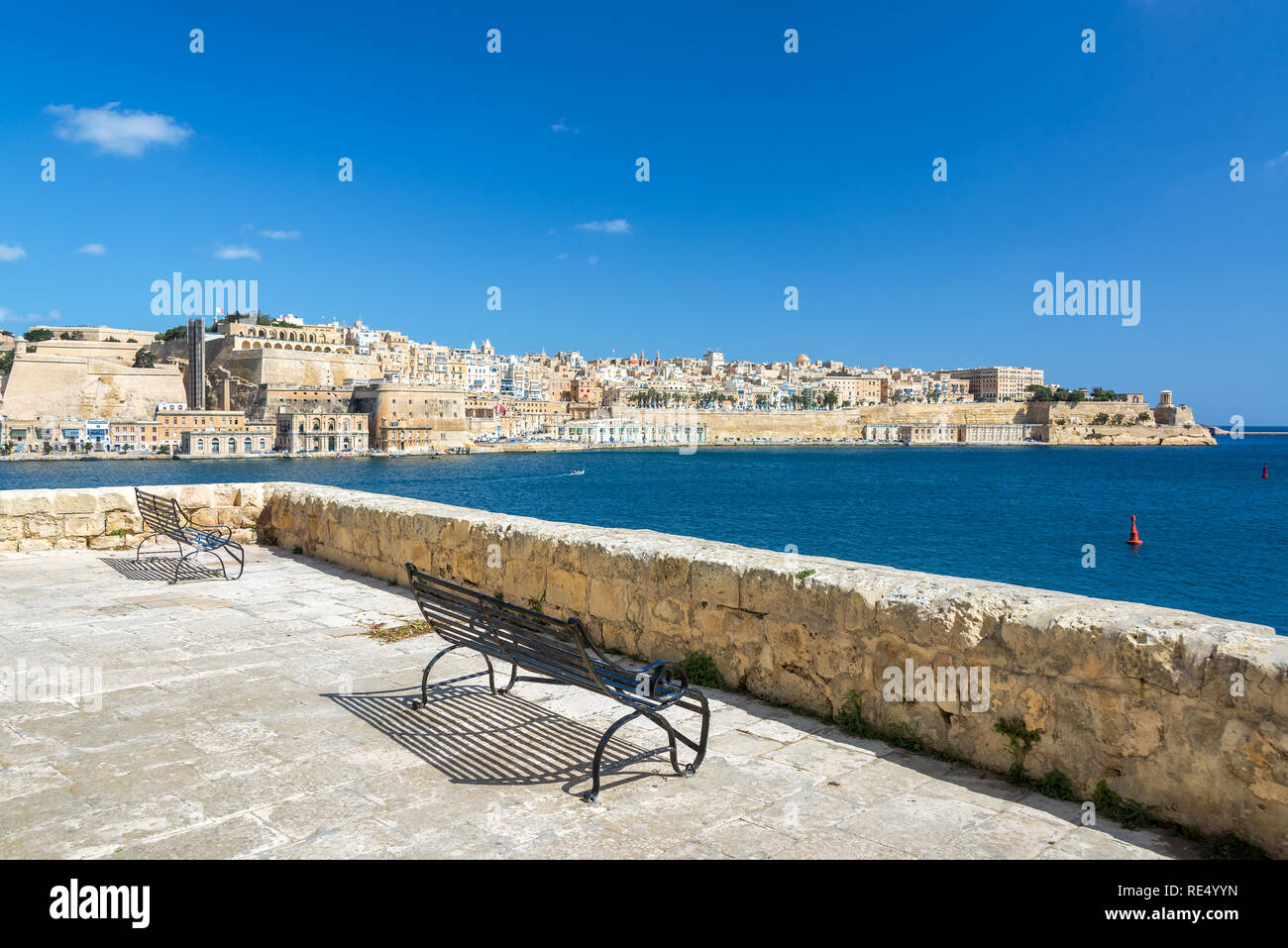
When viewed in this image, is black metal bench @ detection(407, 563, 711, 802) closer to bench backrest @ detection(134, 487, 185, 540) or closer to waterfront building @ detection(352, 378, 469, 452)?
bench backrest @ detection(134, 487, 185, 540)

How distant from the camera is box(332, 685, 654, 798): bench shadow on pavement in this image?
3096 mm

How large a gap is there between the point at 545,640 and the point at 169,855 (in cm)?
143

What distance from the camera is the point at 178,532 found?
7082 mm

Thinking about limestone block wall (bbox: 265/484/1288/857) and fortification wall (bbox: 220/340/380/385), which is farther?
fortification wall (bbox: 220/340/380/385)

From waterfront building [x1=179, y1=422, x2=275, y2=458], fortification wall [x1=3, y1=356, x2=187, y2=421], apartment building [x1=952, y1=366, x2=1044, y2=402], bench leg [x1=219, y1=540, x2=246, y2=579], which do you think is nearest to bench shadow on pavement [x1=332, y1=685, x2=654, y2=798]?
bench leg [x1=219, y1=540, x2=246, y2=579]

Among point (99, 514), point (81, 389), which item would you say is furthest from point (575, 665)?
point (81, 389)

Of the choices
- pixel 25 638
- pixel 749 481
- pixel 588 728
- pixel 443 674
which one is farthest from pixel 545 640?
pixel 749 481

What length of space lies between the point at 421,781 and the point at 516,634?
693mm

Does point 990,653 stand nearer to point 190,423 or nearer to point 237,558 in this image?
point 237,558

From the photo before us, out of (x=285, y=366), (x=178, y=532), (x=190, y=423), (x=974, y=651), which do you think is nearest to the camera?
(x=974, y=651)

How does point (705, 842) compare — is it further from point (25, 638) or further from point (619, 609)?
point (25, 638)

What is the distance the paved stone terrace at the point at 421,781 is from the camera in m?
2.53

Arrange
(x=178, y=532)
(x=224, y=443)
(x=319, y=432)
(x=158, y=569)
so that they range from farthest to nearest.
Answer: (x=319, y=432) → (x=224, y=443) → (x=158, y=569) → (x=178, y=532)

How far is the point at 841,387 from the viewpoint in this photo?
17000 cm
